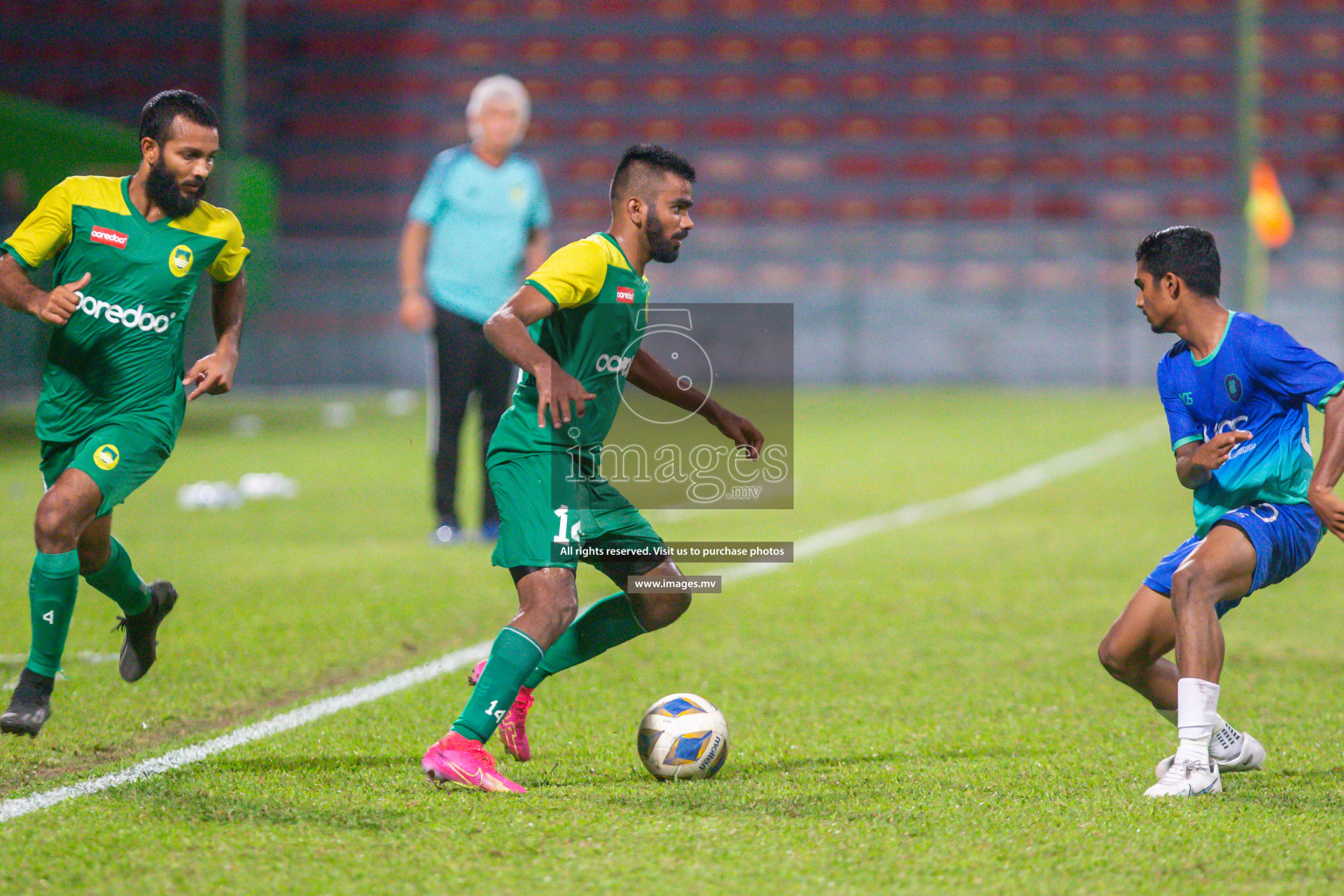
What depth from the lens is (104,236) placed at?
4398mm

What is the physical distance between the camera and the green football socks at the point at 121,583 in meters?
4.73

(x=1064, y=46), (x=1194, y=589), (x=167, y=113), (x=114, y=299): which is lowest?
(x=1194, y=589)

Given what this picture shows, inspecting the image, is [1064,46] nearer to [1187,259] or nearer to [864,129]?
[864,129]

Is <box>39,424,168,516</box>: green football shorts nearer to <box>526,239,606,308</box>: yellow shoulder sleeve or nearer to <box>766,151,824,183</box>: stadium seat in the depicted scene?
<box>526,239,606,308</box>: yellow shoulder sleeve

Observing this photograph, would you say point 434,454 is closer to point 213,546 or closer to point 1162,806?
point 213,546

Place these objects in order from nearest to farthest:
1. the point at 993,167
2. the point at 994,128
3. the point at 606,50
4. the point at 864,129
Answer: the point at 993,167 < the point at 994,128 < the point at 864,129 < the point at 606,50

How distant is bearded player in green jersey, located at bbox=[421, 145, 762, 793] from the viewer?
147 inches

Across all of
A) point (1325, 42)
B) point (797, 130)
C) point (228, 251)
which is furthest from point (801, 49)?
point (228, 251)

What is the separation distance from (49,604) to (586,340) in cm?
168

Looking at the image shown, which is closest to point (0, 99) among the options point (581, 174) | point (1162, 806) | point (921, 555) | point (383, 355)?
point (383, 355)

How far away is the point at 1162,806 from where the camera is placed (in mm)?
3592

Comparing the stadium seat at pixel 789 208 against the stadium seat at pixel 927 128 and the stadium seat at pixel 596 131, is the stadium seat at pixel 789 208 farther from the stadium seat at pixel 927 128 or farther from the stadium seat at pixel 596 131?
the stadium seat at pixel 596 131

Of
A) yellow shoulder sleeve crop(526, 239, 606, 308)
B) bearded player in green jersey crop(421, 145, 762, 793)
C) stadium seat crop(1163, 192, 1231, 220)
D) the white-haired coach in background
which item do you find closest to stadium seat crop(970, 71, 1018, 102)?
stadium seat crop(1163, 192, 1231, 220)

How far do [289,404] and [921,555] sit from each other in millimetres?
18407
